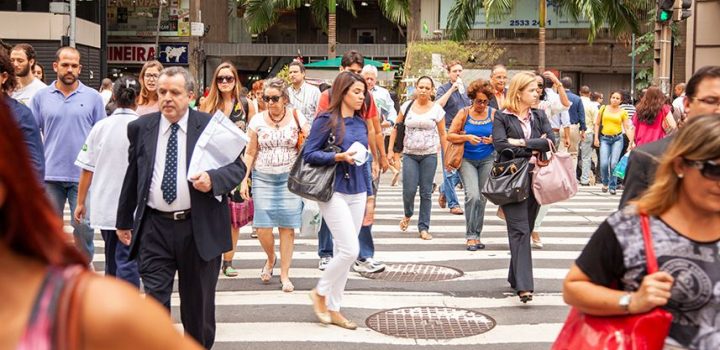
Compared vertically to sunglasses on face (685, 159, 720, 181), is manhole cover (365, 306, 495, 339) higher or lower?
lower

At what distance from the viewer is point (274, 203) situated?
27.7 ft

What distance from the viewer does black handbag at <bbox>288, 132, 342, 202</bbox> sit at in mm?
6996

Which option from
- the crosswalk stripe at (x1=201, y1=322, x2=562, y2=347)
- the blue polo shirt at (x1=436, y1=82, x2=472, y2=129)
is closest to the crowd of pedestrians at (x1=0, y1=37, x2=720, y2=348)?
Result: the crosswalk stripe at (x1=201, y1=322, x2=562, y2=347)

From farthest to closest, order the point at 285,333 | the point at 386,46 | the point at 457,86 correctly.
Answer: the point at 386,46 < the point at 457,86 < the point at 285,333

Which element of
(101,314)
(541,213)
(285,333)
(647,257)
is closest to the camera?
(101,314)

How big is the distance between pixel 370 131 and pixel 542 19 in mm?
28015

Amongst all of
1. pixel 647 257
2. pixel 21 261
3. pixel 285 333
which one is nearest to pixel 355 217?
pixel 285 333

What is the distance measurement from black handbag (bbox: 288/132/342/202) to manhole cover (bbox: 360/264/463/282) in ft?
6.56

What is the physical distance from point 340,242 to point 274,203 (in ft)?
5.60

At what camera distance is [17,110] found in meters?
6.21

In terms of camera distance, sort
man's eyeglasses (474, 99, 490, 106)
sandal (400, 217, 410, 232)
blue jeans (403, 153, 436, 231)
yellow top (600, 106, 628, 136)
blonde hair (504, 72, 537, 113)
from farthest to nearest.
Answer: yellow top (600, 106, 628, 136)
sandal (400, 217, 410, 232)
blue jeans (403, 153, 436, 231)
man's eyeglasses (474, 99, 490, 106)
blonde hair (504, 72, 537, 113)

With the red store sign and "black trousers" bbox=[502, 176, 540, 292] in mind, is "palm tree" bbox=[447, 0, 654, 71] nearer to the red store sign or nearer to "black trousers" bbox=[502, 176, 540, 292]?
the red store sign

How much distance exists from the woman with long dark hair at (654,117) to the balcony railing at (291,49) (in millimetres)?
35758

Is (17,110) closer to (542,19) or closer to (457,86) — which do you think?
(457,86)
